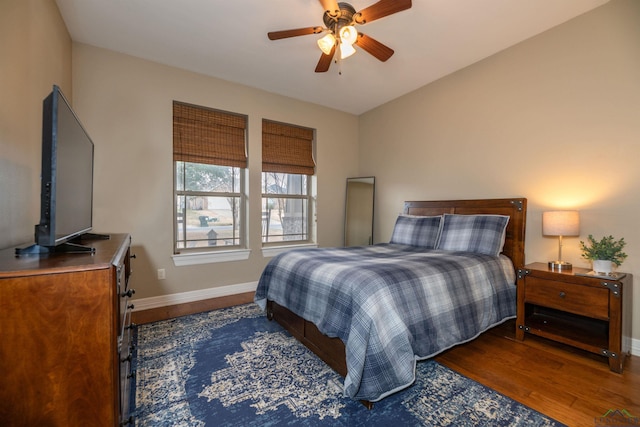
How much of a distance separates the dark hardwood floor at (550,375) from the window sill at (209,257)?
256cm

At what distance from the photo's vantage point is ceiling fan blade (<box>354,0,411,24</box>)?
1802 mm

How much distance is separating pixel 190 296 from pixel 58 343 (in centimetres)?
264

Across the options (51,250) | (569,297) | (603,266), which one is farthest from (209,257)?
(603,266)

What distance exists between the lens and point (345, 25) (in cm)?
209

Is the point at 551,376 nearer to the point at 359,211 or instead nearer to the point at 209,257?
the point at 359,211

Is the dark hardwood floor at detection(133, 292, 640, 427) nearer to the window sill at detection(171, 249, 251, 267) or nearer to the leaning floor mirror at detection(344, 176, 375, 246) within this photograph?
the leaning floor mirror at detection(344, 176, 375, 246)

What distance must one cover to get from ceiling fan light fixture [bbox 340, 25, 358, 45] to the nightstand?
2.36m

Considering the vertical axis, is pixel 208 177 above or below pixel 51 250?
above

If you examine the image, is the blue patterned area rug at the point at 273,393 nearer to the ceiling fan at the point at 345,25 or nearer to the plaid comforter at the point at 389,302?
the plaid comforter at the point at 389,302

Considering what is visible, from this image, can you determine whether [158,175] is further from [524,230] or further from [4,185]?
[524,230]

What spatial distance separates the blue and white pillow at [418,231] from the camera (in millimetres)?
3139

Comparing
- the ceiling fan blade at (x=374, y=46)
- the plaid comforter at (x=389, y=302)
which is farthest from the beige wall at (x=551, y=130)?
the ceiling fan blade at (x=374, y=46)

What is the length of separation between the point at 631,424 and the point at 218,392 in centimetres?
229

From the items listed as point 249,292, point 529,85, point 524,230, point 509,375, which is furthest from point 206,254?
point 529,85
